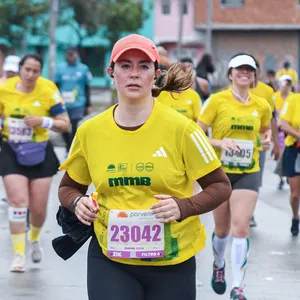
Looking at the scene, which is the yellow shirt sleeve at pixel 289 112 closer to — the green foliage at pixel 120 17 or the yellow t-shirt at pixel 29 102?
the yellow t-shirt at pixel 29 102

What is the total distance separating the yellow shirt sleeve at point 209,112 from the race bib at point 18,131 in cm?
167

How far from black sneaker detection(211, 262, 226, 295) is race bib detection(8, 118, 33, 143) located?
82.7 inches

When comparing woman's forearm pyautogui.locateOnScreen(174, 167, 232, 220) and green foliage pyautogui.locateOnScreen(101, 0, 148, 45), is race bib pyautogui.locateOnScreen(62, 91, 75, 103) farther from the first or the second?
green foliage pyautogui.locateOnScreen(101, 0, 148, 45)

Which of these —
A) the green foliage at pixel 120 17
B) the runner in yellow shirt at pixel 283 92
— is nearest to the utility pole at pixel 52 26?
the runner in yellow shirt at pixel 283 92

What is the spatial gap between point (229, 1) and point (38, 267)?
47.4 m

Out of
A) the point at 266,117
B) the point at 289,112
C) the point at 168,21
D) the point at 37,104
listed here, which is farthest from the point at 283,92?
the point at 168,21

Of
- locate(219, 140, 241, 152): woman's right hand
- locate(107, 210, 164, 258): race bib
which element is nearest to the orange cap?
locate(107, 210, 164, 258): race bib

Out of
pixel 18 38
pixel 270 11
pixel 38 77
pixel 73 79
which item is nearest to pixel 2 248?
pixel 38 77

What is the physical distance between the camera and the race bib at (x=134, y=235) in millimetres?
4344

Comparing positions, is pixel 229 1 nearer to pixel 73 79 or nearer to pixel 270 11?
pixel 270 11

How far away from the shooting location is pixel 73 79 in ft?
52.0

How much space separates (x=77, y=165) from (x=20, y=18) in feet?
142

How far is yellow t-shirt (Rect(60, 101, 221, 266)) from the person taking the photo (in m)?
4.29

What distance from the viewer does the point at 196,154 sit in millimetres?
4301
